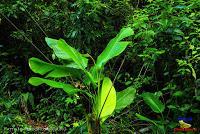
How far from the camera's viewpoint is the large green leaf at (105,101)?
2.67 meters

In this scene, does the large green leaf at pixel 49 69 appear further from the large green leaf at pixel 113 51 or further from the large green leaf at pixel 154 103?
the large green leaf at pixel 154 103

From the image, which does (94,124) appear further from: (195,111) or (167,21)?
(167,21)

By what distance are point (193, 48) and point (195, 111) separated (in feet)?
1.75

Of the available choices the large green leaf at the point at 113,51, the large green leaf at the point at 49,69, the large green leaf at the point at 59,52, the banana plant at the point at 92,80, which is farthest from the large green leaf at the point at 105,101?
the large green leaf at the point at 59,52

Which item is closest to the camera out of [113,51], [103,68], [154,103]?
[113,51]

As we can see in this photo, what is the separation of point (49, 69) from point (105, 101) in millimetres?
491

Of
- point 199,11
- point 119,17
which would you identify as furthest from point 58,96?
point 199,11

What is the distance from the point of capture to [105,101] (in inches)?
106

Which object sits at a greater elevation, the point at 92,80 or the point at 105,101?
the point at 92,80

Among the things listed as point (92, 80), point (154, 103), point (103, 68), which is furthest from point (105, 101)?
point (103, 68)

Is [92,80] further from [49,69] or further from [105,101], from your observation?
[49,69]

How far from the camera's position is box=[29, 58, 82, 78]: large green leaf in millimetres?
2717

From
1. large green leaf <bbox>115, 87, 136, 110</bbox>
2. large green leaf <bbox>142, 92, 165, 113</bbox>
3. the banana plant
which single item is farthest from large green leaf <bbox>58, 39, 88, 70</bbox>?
large green leaf <bbox>142, 92, 165, 113</bbox>

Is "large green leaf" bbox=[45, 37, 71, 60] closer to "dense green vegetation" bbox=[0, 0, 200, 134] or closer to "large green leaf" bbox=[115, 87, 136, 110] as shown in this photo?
"dense green vegetation" bbox=[0, 0, 200, 134]
